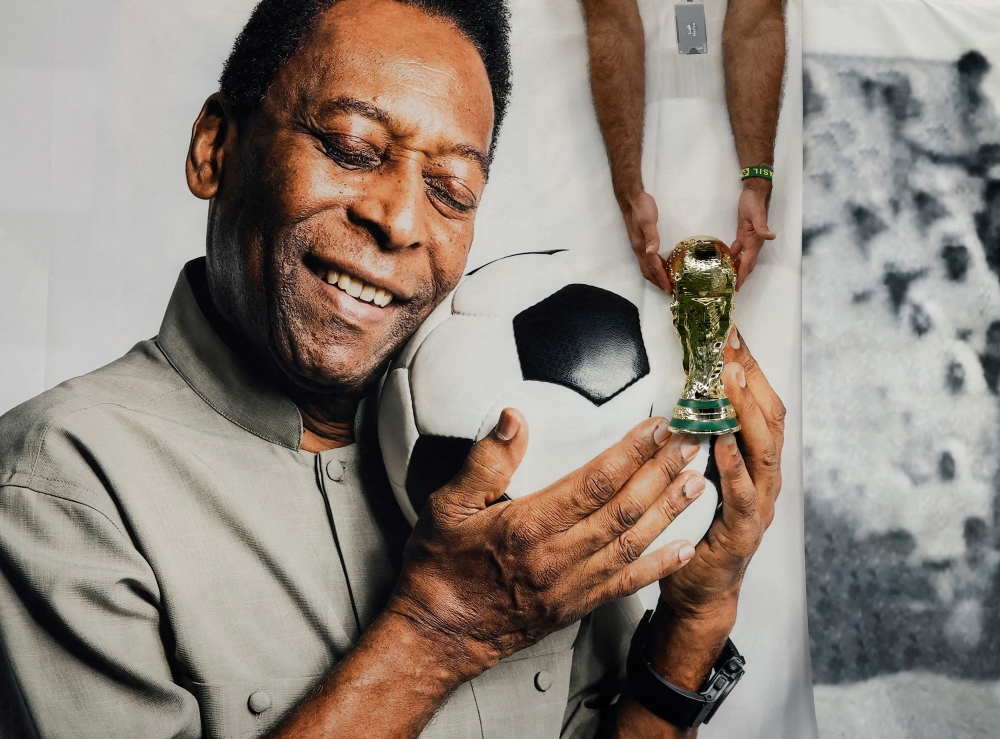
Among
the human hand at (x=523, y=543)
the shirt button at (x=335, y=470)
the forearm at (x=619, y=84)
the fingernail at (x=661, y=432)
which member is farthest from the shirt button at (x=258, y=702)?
the forearm at (x=619, y=84)

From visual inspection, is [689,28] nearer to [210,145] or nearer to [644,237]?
[644,237]

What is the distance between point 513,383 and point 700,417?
1.09 ft

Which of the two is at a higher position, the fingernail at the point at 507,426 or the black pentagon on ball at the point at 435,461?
the fingernail at the point at 507,426

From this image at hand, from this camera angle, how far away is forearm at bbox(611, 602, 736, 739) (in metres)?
1.33

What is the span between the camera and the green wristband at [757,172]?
1474 mm

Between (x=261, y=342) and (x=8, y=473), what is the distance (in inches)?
14.8

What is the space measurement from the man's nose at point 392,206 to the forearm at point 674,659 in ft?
2.53

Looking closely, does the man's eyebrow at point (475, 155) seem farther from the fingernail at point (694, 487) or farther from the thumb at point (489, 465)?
the fingernail at point (694, 487)

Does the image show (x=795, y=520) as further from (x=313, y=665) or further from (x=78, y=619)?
(x=78, y=619)

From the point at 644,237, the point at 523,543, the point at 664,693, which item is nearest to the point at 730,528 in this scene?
the point at 664,693

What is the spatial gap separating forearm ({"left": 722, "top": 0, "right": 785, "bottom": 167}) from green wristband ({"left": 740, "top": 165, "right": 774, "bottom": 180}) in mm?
12

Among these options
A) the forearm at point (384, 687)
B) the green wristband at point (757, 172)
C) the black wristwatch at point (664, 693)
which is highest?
the green wristband at point (757, 172)

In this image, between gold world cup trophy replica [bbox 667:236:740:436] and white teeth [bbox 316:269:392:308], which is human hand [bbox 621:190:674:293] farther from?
white teeth [bbox 316:269:392:308]

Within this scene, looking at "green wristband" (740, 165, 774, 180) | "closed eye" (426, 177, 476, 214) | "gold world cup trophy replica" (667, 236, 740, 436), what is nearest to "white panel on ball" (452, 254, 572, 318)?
"closed eye" (426, 177, 476, 214)
